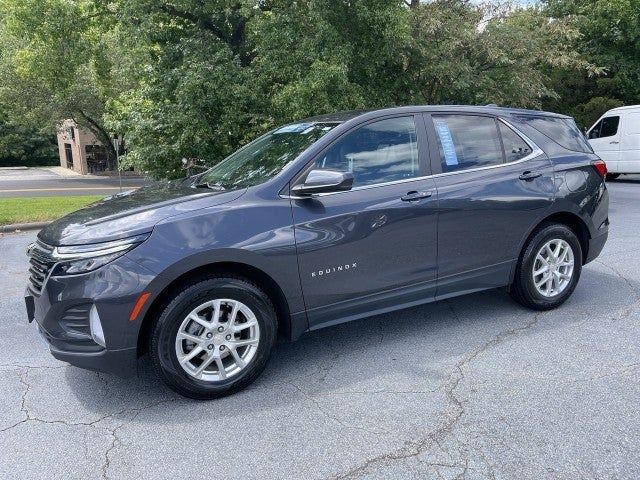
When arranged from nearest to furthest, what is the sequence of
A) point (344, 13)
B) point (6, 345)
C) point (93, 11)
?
1. point (6, 345)
2. point (344, 13)
3. point (93, 11)

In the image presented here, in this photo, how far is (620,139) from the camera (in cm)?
1491

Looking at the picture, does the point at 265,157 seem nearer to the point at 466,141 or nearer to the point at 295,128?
the point at 295,128

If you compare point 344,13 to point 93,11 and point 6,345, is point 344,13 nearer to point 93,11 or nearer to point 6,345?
point 93,11

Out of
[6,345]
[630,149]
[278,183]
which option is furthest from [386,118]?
[630,149]

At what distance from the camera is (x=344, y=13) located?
34.3 ft

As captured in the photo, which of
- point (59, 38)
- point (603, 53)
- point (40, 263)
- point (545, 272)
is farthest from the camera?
point (603, 53)

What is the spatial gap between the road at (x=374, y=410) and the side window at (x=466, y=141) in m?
1.31

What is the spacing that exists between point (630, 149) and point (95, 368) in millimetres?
15601

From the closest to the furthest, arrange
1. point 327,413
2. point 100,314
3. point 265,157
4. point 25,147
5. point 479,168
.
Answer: point 100,314, point 327,413, point 265,157, point 479,168, point 25,147

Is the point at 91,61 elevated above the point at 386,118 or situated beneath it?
elevated above

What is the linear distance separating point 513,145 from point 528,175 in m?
0.29

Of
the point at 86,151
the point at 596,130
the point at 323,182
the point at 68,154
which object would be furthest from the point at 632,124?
the point at 68,154

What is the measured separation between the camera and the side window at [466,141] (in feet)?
13.3

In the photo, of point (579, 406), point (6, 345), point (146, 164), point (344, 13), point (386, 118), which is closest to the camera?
point (579, 406)
